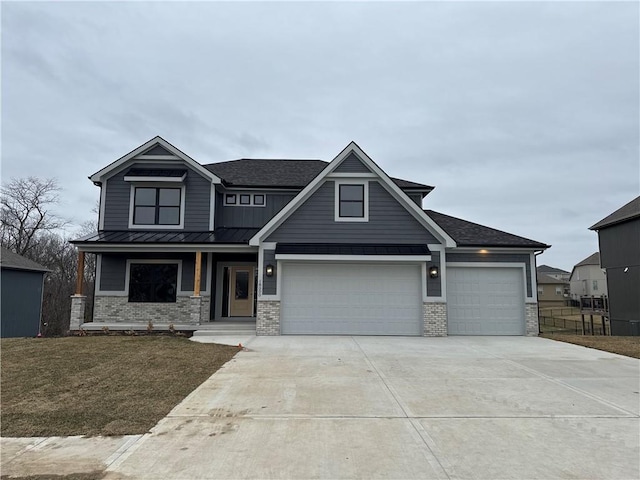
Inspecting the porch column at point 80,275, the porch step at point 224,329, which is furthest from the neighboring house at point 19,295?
the porch step at point 224,329

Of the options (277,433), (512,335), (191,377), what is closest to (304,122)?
(512,335)

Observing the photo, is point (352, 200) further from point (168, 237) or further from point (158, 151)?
point (158, 151)

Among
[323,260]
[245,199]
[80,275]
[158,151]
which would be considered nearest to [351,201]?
[323,260]

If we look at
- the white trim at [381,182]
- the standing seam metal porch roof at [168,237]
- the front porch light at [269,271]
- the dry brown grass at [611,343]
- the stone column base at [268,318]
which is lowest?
the dry brown grass at [611,343]

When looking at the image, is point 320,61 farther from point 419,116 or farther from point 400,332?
point 400,332

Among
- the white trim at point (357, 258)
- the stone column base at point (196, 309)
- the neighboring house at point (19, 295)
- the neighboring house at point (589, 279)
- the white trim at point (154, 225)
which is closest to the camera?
the white trim at point (357, 258)

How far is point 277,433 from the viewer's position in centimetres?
439

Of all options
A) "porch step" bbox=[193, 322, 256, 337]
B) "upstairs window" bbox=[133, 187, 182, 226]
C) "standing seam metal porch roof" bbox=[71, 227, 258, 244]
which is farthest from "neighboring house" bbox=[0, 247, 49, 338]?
"porch step" bbox=[193, 322, 256, 337]

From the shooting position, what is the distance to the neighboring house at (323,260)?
1324 cm

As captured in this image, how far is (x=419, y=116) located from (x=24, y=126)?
827 inches

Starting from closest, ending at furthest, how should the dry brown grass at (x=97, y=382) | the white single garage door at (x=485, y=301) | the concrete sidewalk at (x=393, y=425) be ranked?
the concrete sidewalk at (x=393, y=425) → the dry brown grass at (x=97, y=382) → the white single garage door at (x=485, y=301)

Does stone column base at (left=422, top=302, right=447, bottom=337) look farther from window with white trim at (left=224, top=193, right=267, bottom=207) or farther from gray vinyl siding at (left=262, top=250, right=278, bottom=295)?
window with white trim at (left=224, top=193, right=267, bottom=207)

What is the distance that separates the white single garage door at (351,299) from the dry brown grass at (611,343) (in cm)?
476

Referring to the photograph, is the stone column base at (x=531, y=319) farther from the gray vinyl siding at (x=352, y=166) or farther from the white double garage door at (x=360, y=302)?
the gray vinyl siding at (x=352, y=166)
